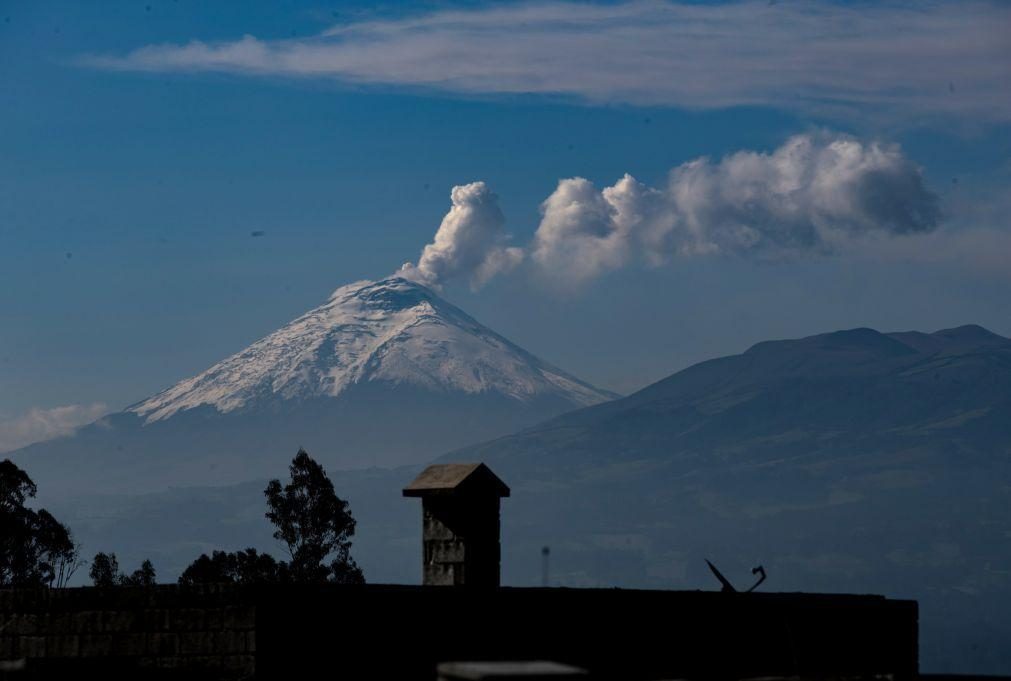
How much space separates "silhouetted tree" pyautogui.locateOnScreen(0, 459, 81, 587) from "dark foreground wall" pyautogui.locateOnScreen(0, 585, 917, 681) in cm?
6577

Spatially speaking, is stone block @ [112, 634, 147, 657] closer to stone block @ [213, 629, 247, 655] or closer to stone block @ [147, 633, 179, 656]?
→ stone block @ [147, 633, 179, 656]

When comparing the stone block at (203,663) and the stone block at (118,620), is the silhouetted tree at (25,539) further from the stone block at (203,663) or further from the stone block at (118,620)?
the stone block at (203,663)

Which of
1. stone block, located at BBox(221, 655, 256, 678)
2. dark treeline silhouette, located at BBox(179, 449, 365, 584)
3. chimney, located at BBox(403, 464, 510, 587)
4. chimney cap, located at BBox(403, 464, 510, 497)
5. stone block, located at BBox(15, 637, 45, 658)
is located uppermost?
dark treeline silhouette, located at BBox(179, 449, 365, 584)

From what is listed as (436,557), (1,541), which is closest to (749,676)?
(436,557)

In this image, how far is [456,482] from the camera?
27.4 meters

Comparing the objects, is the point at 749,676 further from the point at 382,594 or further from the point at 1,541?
the point at 1,541

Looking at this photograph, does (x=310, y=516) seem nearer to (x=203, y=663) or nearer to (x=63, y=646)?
(x=63, y=646)

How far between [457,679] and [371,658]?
34.7ft

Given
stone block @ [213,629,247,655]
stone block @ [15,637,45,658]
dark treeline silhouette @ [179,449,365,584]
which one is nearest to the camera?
stone block @ [213,629,247,655]

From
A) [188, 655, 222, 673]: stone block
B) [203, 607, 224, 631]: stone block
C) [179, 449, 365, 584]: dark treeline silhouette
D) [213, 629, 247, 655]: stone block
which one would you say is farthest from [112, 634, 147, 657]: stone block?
[179, 449, 365, 584]: dark treeline silhouette

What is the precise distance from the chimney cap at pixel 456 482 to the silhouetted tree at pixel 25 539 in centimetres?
6256

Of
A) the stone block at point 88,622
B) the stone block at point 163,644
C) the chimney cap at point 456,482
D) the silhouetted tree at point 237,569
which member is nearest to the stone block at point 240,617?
the stone block at point 163,644

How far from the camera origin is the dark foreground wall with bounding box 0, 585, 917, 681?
21672 mm

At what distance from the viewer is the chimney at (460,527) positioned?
27.3 meters
